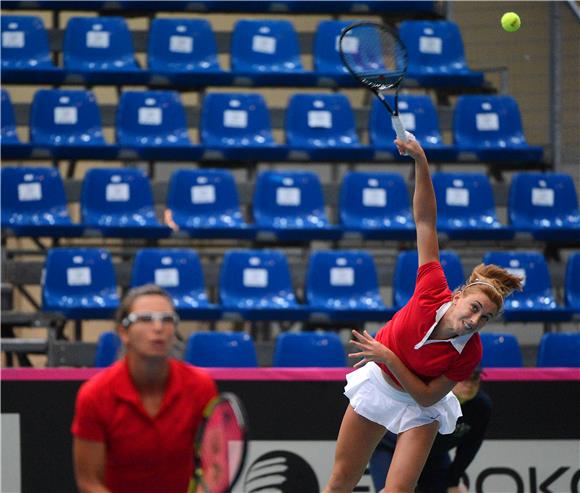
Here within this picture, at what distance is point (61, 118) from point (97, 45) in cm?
95

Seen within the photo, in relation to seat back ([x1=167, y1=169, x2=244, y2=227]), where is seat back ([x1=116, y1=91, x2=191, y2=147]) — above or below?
above

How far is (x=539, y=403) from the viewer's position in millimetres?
6969

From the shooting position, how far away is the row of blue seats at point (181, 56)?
10.5 metres

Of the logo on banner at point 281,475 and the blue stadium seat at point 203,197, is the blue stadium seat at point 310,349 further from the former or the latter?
the blue stadium seat at point 203,197

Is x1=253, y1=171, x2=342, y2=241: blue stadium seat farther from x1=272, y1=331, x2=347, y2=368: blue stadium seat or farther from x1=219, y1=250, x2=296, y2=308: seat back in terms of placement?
x1=272, y1=331, x2=347, y2=368: blue stadium seat

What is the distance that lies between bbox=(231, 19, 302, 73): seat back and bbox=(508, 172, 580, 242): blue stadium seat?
7.51 feet

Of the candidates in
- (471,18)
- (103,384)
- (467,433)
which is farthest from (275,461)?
(471,18)

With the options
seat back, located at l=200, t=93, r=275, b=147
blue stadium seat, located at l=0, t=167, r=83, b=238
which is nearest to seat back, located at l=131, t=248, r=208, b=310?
blue stadium seat, located at l=0, t=167, r=83, b=238

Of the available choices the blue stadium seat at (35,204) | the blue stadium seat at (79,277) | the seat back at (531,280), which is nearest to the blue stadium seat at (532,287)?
the seat back at (531,280)

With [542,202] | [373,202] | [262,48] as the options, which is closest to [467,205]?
[542,202]

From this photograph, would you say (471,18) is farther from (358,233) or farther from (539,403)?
(539,403)

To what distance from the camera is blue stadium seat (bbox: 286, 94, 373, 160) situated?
10359mm

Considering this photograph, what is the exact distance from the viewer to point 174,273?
9039 mm

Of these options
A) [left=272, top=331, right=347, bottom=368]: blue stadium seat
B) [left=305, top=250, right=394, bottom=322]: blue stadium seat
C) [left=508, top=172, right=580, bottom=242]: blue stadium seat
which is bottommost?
[left=272, top=331, right=347, bottom=368]: blue stadium seat
